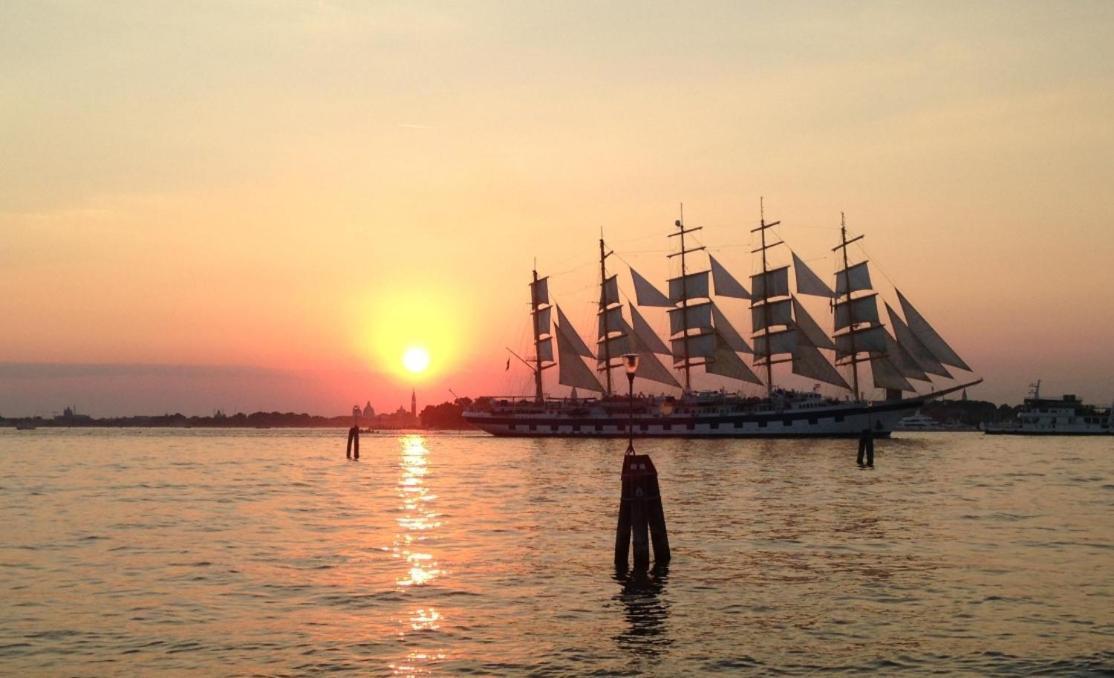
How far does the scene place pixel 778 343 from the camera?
130625mm

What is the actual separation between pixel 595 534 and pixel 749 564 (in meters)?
6.94

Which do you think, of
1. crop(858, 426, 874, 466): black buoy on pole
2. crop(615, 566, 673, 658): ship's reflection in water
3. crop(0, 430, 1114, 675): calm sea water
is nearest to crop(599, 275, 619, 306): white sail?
crop(858, 426, 874, 466): black buoy on pole

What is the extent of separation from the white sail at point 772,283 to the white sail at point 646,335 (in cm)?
1350

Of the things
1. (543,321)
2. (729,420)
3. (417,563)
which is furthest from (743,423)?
(417,563)

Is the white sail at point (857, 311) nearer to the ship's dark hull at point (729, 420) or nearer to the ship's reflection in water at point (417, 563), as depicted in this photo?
the ship's dark hull at point (729, 420)

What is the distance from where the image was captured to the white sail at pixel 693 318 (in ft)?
443

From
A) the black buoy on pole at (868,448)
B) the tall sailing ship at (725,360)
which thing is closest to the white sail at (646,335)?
the tall sailing ship at (725,360)

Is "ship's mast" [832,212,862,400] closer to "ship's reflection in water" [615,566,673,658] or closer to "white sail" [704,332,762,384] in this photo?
"white sail" [704,332,762,384]

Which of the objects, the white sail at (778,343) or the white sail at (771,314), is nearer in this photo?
the white sail at (778,343)

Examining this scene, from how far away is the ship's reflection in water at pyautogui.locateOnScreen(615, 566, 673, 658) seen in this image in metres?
17.6

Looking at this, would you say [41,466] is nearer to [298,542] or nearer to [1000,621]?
[298,542]

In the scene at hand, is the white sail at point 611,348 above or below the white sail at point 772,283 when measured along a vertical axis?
below

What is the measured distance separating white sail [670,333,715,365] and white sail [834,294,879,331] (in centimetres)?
1507

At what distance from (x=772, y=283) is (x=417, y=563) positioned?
111 meters
